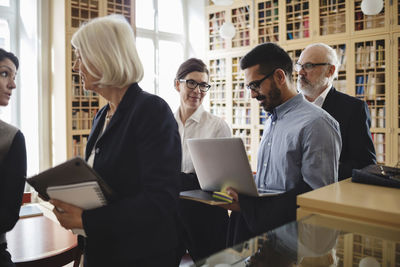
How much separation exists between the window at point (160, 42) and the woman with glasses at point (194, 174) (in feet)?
14.1

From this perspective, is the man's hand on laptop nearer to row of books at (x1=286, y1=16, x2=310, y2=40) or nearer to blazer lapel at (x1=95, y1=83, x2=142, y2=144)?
blazer lapel at (x1=95, y1=83, x2=142, y2=144)

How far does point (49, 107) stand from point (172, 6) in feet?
11.2

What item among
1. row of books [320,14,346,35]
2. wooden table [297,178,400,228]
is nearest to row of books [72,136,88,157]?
row of books [320,14,346,35]

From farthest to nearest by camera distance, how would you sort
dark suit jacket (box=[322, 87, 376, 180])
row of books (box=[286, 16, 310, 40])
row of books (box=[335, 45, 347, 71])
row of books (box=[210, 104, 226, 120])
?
row of books (box=[210, 104, 226, 120]) < row of books (box=[286, 16, 310, 40]) < row of books (box=[335, 45, 347, 71]) < dark suit jacket (box=[322, 87, 376, 180])

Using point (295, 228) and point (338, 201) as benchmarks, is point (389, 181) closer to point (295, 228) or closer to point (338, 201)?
point (338, 201)

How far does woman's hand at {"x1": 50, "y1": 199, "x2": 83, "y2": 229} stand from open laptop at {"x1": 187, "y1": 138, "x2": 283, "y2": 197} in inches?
25.9

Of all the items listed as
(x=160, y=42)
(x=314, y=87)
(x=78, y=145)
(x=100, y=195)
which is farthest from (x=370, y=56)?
(x=100, y=195)

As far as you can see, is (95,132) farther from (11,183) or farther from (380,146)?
(380,146)

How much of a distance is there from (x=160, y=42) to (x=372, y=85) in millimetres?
4028

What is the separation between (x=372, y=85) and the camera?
16.8 feet

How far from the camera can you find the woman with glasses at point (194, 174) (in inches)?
92.8

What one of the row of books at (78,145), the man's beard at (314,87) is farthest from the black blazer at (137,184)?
the row of books at (78,145)

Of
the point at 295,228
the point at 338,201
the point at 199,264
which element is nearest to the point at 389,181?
the point at 338,201

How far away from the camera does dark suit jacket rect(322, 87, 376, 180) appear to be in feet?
7.59
